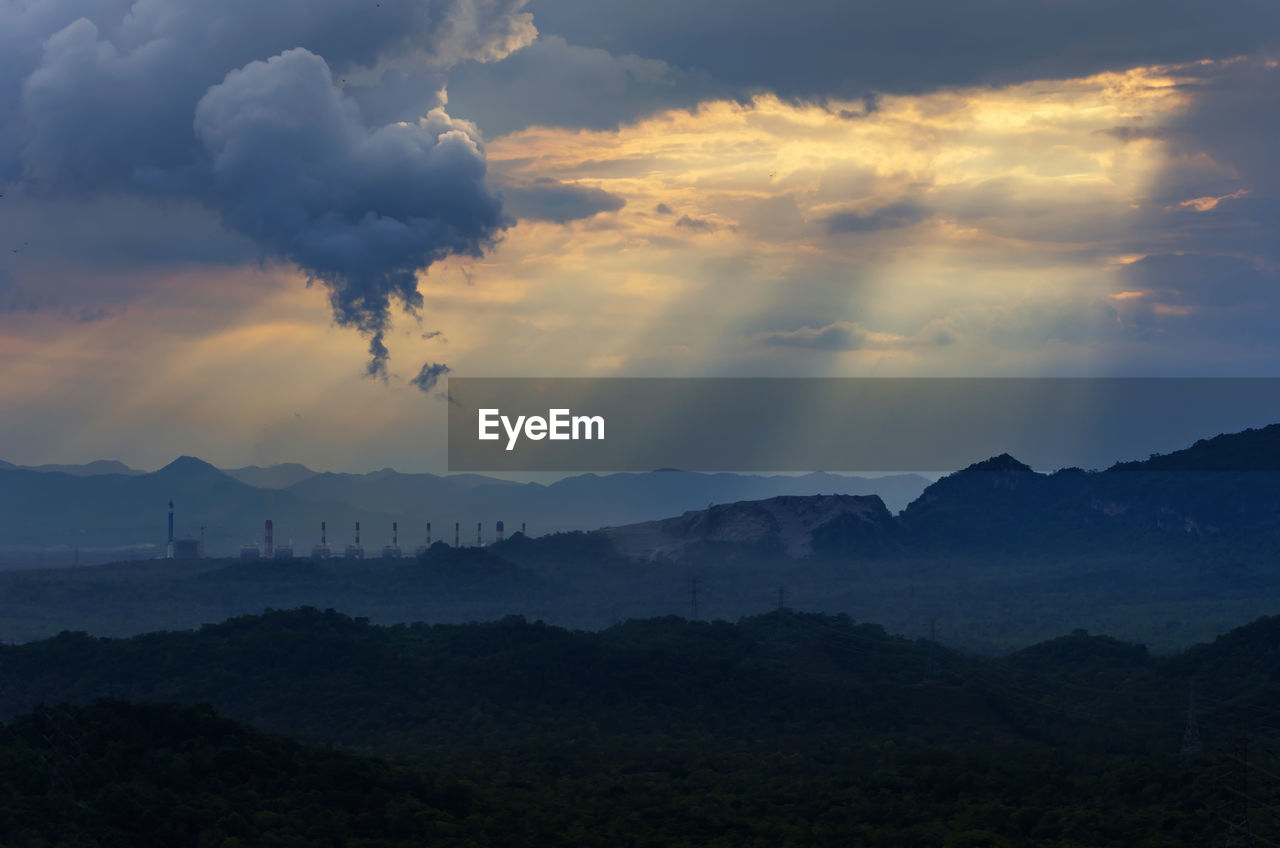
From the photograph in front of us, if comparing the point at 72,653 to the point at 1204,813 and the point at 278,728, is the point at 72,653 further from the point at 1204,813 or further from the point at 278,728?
the point at 1204,813

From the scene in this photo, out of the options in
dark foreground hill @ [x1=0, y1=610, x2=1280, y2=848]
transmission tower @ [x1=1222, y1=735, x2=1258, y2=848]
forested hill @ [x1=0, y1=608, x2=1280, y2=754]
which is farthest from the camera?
forested hill @ [x1=0, y1=608, x2=1280, y2=754]

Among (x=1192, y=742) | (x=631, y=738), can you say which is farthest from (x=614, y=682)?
(x=1192, y=742)

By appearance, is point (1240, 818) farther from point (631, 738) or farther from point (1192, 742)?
point (631, 738)

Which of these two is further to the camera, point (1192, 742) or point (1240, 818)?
point (1192, 742)

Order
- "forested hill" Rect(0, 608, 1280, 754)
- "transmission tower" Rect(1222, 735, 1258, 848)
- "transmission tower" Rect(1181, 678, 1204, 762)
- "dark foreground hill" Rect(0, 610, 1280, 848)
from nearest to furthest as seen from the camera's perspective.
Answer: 1. "transmission tower" Rect(1222, 735, 1258, 848)
2. "dark foreground hill" Rect(0, 610, 1280, 848)
3. "transmission tower" Rect(1181, 678, 1204, 762)
4. "forested hill" Rect(0, 608, 1280, 754)

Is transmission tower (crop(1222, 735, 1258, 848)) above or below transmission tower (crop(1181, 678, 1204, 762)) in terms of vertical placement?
above

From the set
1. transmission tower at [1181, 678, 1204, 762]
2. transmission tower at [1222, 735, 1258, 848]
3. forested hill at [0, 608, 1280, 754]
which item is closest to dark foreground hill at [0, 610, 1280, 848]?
forested hill at [0, 608, 1280, 754]

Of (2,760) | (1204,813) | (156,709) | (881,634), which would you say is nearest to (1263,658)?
(881,634)

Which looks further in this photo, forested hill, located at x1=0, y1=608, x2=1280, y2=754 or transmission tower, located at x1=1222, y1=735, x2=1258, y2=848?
forested hill, located at x1=0, y1=608, x2=1280, y2=754

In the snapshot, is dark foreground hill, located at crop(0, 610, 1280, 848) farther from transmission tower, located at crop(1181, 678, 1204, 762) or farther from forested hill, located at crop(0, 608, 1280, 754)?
transmission tower, located at crop(1181, 678, 1204, 762)
